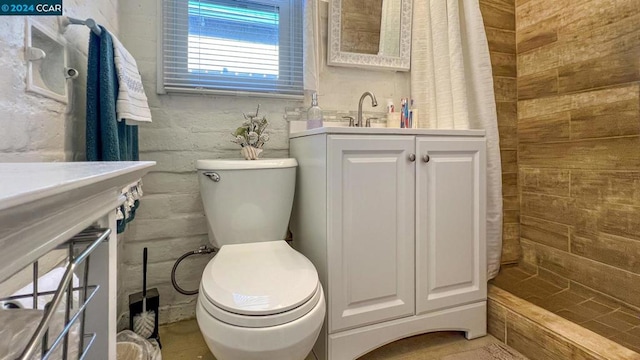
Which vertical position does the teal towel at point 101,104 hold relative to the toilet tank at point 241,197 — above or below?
above

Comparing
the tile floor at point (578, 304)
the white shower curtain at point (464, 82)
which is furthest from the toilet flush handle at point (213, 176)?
the tile floor at point (578, 304)

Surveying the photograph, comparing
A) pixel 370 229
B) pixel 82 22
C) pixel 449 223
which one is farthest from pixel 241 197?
pixel 449 223

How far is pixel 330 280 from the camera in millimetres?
1210

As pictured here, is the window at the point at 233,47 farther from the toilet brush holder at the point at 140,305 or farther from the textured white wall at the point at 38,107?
the toilet brush holder at the point at 140,305

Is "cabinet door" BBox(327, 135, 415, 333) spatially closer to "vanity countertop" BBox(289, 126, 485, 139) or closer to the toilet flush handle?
"vanity countertop" BBox(289, 126, 485, 139)

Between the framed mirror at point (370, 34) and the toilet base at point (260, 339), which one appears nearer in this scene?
the toilet base at point (260, 339)

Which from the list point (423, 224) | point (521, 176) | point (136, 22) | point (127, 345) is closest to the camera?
point (127, 345)

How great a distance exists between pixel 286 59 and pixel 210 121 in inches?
20.0

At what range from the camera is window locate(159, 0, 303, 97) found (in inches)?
60.5

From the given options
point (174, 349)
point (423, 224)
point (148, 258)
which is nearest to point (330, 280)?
point (423, 224)

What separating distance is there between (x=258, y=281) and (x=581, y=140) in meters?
1.76

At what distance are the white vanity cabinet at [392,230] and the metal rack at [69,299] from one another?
2.70 ft

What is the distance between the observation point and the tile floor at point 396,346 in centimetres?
135

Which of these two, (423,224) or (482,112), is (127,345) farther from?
(482,112)
